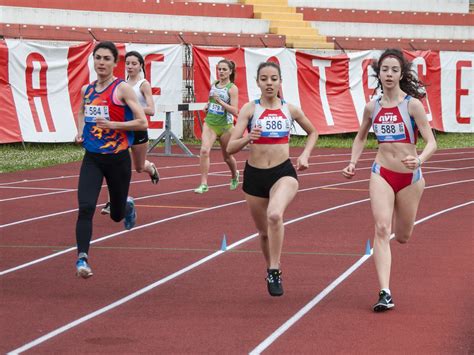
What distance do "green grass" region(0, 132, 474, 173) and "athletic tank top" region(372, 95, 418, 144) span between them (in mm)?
11063

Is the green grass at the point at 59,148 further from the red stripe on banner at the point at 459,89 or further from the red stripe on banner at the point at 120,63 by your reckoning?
the red stripe on banner at the point at 120,63

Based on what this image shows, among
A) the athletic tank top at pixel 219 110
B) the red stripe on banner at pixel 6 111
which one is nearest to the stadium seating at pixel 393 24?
the red stripe on banner at pixel 6 111

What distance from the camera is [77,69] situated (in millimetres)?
23484

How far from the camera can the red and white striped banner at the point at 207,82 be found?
22.3m

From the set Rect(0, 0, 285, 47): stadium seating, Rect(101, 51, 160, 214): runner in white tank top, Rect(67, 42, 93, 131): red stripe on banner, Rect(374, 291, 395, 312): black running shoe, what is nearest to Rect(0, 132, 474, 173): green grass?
Rect(67, 42, 93, 131): red stripe on banner

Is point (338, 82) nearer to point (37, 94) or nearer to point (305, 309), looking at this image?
point (37, 94)

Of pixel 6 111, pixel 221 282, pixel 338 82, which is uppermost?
pixel 338 82

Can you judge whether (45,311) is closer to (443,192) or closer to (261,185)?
(261,185)

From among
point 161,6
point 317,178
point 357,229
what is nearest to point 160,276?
point 357,229

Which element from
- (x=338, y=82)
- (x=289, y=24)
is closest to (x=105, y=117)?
(x=338, y=82)

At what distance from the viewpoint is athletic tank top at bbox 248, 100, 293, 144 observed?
8.38 meters

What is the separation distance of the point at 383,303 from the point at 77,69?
1675cm

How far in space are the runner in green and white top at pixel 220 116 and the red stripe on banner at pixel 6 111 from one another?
7.23m

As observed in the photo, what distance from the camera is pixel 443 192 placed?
53.2ft
